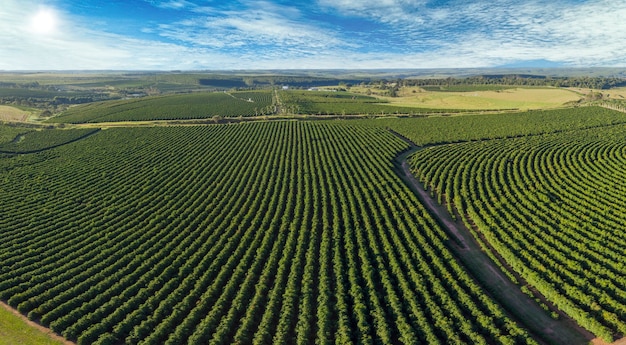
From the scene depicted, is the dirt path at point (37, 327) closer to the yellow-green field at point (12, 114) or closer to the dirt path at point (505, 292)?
the dirt path at point (505, 292)

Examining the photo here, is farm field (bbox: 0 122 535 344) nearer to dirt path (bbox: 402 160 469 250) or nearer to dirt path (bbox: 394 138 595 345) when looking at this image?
dirt path (bbox: 394 138 595 345)

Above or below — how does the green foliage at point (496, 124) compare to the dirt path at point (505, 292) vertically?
above

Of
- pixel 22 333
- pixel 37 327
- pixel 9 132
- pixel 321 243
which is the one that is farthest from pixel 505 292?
pixel 9 132

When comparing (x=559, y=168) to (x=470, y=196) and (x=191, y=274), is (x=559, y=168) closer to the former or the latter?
(x=470, y=196)

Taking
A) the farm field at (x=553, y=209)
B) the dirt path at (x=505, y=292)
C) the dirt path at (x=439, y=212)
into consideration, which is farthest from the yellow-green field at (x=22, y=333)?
the farm field at (x=553, y=209)

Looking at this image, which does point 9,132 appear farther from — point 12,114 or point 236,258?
point 236,258

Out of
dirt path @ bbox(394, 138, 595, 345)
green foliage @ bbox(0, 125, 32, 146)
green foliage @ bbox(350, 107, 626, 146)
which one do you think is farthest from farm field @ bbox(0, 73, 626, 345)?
green foliage @ bbox(0, 125, 32, 146)
